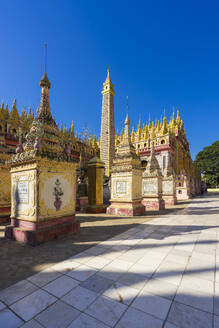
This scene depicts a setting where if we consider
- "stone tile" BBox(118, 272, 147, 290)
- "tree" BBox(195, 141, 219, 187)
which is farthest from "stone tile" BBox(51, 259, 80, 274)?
"tree" BBox(195, 141, 219, 187)

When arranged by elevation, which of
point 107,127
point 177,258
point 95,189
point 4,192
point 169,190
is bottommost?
point 177,258

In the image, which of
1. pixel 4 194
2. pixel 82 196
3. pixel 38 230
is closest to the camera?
pixel 38 230

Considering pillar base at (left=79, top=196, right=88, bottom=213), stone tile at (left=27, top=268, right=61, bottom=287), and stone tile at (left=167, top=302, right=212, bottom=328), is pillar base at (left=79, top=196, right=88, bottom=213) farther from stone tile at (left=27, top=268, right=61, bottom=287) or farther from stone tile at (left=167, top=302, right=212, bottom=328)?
stone tile at (left=167, top=302, right=212, bottom=328)

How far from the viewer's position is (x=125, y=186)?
9.41 metres

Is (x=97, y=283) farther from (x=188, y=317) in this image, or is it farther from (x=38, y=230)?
(x=38, y=230)

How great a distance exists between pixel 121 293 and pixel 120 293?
0.05 feet

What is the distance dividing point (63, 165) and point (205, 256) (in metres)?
4.71

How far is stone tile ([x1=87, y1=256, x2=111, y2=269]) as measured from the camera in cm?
309

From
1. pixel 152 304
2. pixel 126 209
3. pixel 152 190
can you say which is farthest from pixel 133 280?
pixel 152 190

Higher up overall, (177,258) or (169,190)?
(169,190)

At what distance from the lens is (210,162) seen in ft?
160

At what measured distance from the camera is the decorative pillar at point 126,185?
915 centimetres

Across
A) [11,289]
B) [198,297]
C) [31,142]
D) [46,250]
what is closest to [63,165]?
[31,142]

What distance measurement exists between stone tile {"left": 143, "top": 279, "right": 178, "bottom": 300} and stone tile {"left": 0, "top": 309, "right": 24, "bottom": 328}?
1.71 meters
